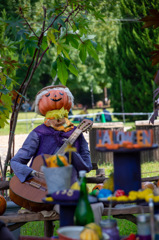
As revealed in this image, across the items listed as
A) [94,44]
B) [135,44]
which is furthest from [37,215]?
[135,44]

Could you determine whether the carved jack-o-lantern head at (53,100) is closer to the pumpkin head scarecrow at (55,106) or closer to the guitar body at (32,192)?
the pumpkin head scarecrow at (55,106)

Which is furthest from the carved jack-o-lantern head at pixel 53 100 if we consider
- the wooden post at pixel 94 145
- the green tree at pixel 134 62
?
the green tree at pixel 134 62

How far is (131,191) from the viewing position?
2.65 m

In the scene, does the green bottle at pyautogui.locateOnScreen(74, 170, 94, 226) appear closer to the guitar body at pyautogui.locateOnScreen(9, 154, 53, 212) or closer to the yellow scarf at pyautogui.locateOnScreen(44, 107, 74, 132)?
the guitar body at pyautogui.locateOnScreen(9, 154, 53, 212)

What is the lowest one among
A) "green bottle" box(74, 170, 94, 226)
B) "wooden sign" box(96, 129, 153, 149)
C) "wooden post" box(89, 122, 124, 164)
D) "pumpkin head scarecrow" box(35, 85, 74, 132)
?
"wooden post" box(89, 122, 124, 164)

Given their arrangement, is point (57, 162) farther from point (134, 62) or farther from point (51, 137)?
point (134, 62)

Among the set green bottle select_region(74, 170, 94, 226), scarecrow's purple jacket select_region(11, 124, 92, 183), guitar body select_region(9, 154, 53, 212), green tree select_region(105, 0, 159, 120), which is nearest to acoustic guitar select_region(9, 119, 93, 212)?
guitar body select_region(9, 154, 53, 212)

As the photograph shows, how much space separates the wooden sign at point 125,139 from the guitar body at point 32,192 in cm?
113

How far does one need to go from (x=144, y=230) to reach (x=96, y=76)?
36.6 meters

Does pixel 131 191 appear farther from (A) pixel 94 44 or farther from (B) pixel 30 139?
(A) pixel 94 44

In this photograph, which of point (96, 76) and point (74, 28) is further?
point (96, 76)

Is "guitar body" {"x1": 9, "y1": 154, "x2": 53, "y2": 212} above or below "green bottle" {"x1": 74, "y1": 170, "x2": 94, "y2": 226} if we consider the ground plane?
below

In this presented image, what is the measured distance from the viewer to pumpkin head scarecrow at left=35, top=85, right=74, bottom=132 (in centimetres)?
407

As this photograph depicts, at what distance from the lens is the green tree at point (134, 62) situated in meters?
Answer: 21.1
